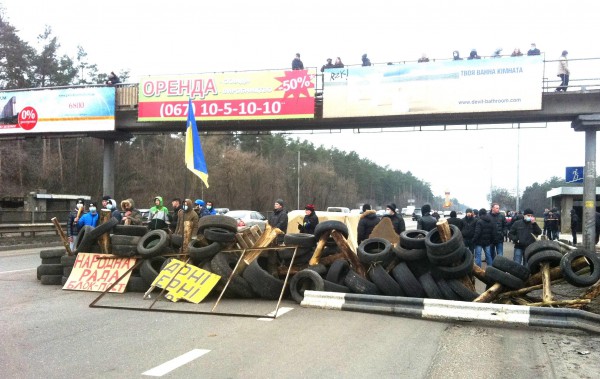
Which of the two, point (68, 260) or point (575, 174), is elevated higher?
point (575, 174)

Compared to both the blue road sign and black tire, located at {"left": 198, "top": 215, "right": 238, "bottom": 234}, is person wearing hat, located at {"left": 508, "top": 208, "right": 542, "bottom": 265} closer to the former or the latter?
black tire, located at {"left": 198, "top": 215, "right": 238, "bottom": 234}

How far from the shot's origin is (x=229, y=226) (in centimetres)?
1027

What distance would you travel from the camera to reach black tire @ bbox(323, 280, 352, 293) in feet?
30.2

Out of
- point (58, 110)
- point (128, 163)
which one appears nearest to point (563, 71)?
point (58, 110)

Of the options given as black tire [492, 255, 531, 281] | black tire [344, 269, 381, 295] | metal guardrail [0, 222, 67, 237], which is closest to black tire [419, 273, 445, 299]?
black tire [344, 269, 381, 295]

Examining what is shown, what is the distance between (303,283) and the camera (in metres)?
9.53

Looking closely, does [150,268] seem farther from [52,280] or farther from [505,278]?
[505,278]

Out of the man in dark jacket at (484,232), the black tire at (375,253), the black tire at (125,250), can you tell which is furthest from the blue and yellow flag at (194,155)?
the man in dark jacket at (484,232)

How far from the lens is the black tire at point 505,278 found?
837 cm

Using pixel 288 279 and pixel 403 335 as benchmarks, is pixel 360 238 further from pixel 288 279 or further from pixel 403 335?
pixel 403 335

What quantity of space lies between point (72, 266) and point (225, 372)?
735 centimetres

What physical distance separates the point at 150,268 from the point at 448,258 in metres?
5.49

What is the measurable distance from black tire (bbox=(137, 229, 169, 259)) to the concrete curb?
322 cm

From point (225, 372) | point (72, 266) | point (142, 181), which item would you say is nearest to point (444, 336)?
point (225, 372)
